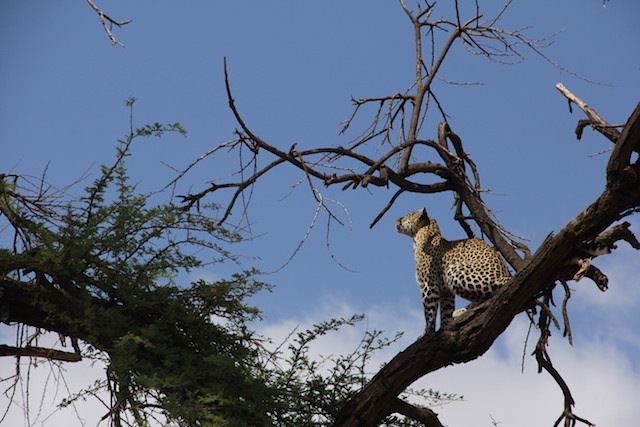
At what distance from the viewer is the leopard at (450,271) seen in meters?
4.76

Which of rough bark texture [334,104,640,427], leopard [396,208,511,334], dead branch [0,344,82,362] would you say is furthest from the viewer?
dead branch [0,344,82,362]

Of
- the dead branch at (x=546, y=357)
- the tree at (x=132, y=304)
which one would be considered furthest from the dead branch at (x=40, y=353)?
the dead branch at (x=546, y=357)

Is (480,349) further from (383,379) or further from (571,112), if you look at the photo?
(571,112)

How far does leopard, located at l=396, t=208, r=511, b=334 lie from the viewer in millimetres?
4758

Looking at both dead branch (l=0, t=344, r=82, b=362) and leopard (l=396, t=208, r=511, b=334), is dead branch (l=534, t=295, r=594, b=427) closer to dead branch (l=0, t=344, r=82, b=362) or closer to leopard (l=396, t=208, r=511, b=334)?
leopard (l=396, t=208, r=511, b=334)

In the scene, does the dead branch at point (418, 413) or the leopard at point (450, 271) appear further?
the dead branch at point (418, 413)

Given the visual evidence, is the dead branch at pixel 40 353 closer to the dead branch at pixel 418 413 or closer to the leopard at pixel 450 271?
the dead branch at pixel 418 413

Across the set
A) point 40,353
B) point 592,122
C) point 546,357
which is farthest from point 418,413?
point 40,353

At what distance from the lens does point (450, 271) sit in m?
5.01

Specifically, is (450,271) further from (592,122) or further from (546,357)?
(592,122)

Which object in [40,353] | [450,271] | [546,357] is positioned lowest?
[546,357]

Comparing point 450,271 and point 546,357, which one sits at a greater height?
point 450,271

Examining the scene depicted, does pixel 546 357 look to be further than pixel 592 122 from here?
Yes

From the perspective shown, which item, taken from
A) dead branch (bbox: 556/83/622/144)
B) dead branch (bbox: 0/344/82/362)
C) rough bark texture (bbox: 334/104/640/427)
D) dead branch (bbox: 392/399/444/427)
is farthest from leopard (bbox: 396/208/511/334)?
dead branch (bbox: 0/344/82/362)
